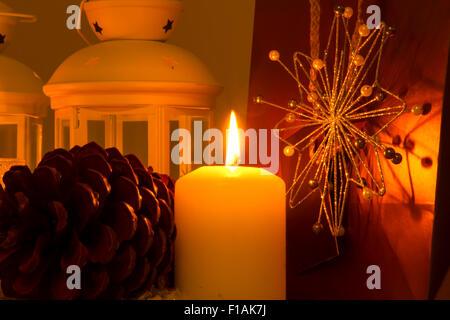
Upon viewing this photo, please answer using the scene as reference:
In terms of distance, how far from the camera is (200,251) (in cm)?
47

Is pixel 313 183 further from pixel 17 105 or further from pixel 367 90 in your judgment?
pixel 17 105

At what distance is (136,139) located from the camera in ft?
2.49

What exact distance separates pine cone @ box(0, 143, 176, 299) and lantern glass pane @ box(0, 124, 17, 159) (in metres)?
0.36

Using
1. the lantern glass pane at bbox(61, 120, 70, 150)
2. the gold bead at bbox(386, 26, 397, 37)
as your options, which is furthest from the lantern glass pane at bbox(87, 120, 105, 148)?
the gold bead at bbox(386, 26, 397, 37)

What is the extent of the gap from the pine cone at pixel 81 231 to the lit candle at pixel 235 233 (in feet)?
0.10

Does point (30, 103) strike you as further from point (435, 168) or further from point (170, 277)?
point (435, 168)

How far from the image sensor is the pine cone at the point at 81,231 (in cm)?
45

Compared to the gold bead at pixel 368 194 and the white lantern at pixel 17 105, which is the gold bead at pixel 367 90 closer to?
the gold bead at pixel 368 194

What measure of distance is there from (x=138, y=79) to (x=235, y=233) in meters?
0.27

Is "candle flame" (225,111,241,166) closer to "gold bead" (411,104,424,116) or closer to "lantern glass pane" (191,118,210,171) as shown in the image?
"gold bead" (411,104,424,116)

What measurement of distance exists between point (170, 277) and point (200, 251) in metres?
0.06

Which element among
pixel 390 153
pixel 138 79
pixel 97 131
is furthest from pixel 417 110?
pixel 97 131
